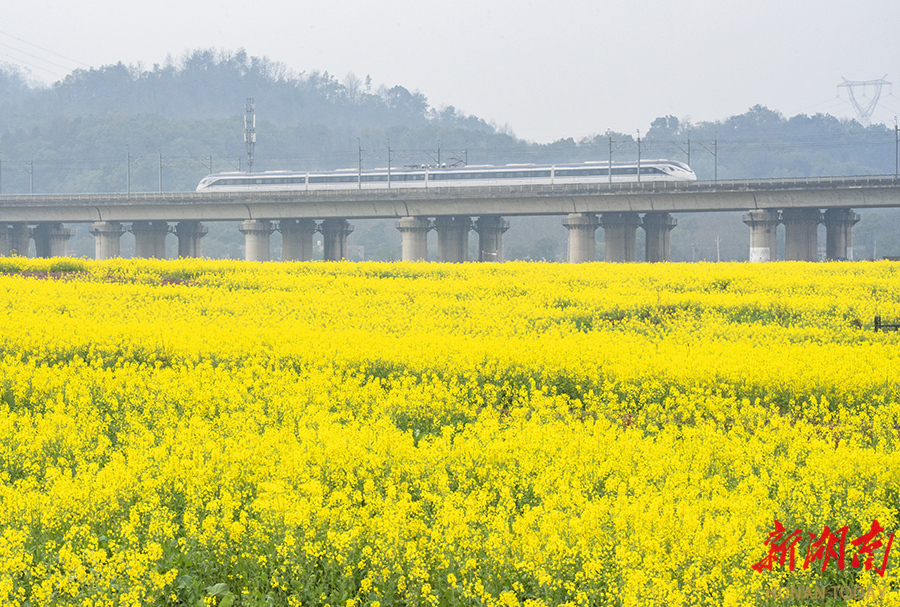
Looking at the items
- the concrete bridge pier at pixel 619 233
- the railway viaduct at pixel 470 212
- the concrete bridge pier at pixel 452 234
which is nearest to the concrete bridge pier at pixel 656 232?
the railway viaduct at pixel 470 212

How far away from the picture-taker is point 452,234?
8081cm

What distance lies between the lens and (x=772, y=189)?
63.4m

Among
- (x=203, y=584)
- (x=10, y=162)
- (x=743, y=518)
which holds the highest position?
(x=10, y=162)

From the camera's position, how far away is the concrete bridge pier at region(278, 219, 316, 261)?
268 ft

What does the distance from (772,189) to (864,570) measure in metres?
61.9

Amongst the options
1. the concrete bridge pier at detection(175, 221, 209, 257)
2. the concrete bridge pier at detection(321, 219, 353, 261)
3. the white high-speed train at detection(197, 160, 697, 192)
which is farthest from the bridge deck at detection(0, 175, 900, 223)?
Answer: the concrete bridge pier at detection(321, 219, 353, 261)

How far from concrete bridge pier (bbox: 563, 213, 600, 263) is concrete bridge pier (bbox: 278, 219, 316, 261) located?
25403mm

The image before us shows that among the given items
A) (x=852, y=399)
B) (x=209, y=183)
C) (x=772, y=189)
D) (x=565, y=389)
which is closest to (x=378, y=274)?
(x=565, y=389)

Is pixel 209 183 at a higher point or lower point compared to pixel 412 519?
higher

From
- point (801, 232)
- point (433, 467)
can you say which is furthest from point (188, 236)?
point (433, 467)

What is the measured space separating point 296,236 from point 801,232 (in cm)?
4429

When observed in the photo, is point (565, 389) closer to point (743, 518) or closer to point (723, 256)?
point (743, 518)

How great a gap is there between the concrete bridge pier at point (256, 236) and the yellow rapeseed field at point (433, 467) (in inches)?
2481

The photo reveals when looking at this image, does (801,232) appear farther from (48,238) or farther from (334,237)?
(48,238)
